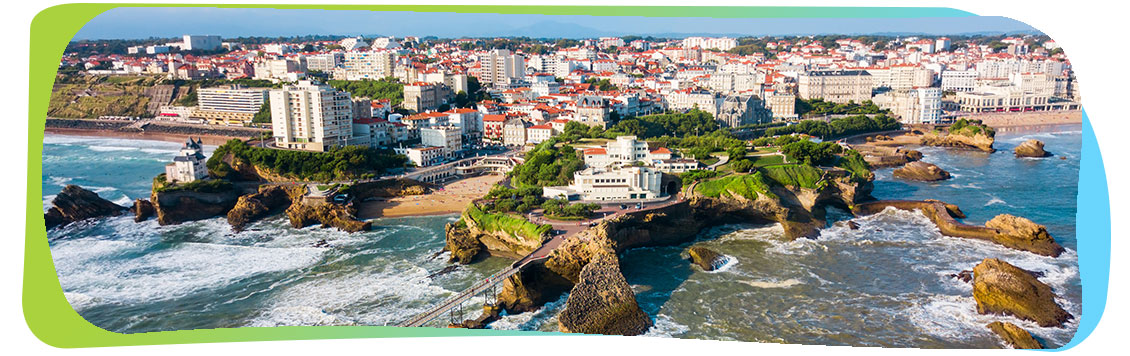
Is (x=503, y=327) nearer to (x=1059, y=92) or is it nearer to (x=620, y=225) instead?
(x=620, y=225)

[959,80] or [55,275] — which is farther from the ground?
[959,80]

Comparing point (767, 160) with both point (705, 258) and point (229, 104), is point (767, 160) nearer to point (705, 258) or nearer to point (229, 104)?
point (705, 258)

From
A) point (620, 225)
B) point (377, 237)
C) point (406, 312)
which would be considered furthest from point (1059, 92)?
point (406, 312)

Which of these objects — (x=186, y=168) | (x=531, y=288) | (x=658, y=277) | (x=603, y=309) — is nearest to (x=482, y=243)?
(x=531, y=288)

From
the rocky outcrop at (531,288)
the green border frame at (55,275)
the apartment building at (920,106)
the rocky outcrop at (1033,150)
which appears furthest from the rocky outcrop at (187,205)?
the apartment building at (920,106)

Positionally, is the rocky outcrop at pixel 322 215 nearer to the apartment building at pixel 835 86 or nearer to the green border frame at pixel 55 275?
the green border frame at pixel 55 275

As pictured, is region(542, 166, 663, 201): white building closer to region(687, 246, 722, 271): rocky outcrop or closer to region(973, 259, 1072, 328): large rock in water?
region(687, 246, 722, 271): rocky outcrop
